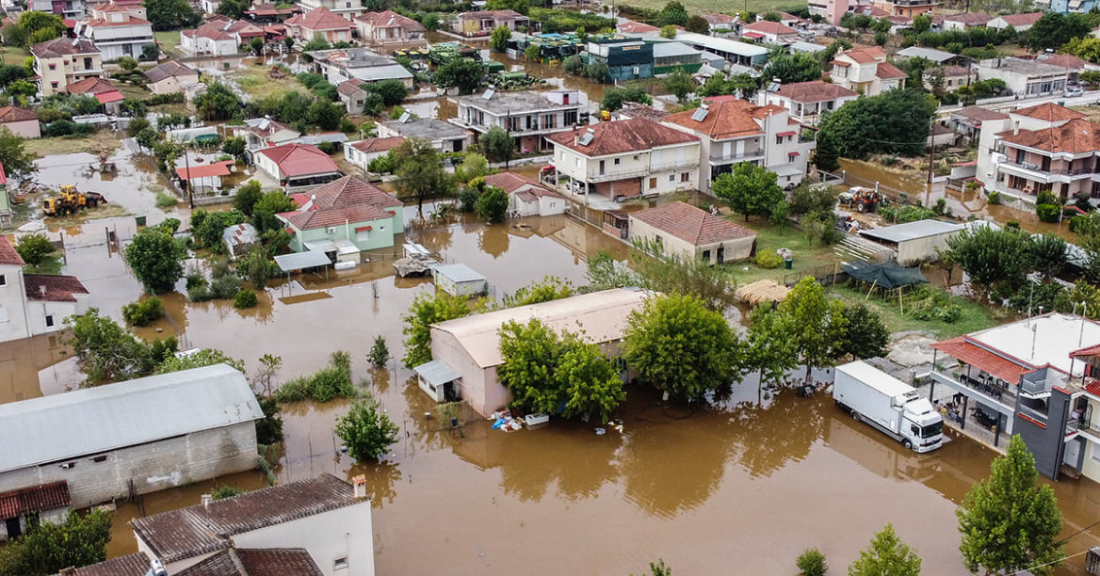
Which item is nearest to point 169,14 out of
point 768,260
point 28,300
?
point 28,300

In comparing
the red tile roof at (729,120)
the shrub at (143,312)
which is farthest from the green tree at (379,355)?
the red tile roof at (729,120)

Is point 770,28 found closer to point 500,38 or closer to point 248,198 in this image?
point 500,38

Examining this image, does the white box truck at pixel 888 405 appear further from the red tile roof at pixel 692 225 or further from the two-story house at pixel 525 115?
the two-story house at pixel 525 115

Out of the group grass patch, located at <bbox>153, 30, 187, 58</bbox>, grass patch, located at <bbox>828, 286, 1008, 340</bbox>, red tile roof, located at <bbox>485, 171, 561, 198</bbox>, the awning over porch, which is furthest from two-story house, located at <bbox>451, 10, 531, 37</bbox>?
the awning over porch

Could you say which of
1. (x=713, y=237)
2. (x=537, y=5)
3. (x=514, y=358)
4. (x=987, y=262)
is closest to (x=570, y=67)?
(x=537, y=5)

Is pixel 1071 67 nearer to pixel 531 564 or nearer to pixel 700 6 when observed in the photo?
pixel 700 6

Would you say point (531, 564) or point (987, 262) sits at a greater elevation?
point (987, 262)

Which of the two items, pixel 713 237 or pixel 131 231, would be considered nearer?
pixel 713 237

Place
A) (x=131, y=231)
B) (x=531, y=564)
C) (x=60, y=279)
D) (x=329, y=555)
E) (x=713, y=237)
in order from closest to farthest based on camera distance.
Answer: (x=329, y=555)
(x=531, y=564)
(x=60, y=279)
(x=713, y=237)
(x=131, y=231)
